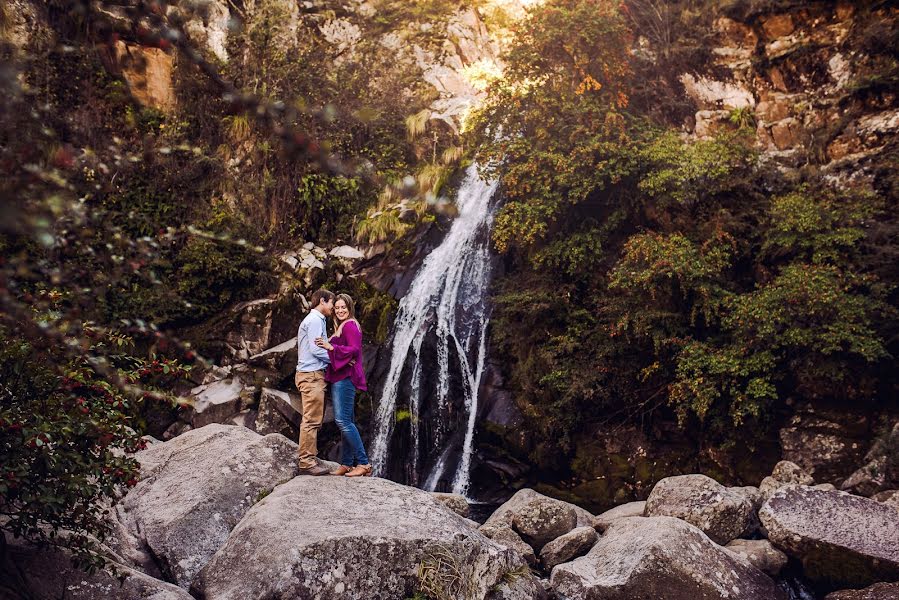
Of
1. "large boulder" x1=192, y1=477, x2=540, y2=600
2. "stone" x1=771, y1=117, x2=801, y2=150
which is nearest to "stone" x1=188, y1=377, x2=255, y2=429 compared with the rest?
"large boulder" x1=192, y1=477, x2=540, y2=600

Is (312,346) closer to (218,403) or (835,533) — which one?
(835,533)

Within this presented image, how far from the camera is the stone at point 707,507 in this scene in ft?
21.5

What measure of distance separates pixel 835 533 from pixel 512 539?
328 cm

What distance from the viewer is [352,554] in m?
4.19

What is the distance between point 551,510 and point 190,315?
28.6 feet

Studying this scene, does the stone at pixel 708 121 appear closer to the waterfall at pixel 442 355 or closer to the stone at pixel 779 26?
the stone at pixel 779 26

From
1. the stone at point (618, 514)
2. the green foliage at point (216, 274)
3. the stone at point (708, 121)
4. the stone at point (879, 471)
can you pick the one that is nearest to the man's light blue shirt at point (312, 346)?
the stone at point (618, 514)

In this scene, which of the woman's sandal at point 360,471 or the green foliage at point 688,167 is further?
the green foliage at point 688,167

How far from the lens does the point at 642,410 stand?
9.98 m

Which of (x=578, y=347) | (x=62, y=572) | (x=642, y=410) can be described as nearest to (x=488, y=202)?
(x=578, y=347)

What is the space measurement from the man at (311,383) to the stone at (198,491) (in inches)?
12.0

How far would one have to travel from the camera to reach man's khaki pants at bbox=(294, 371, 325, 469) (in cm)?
566

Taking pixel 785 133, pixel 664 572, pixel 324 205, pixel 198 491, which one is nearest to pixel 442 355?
pixel 324 205

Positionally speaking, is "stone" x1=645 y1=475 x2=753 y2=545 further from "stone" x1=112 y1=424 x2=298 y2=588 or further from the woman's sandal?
"stone" x1=112 y1=424 x2=298 y2=588
